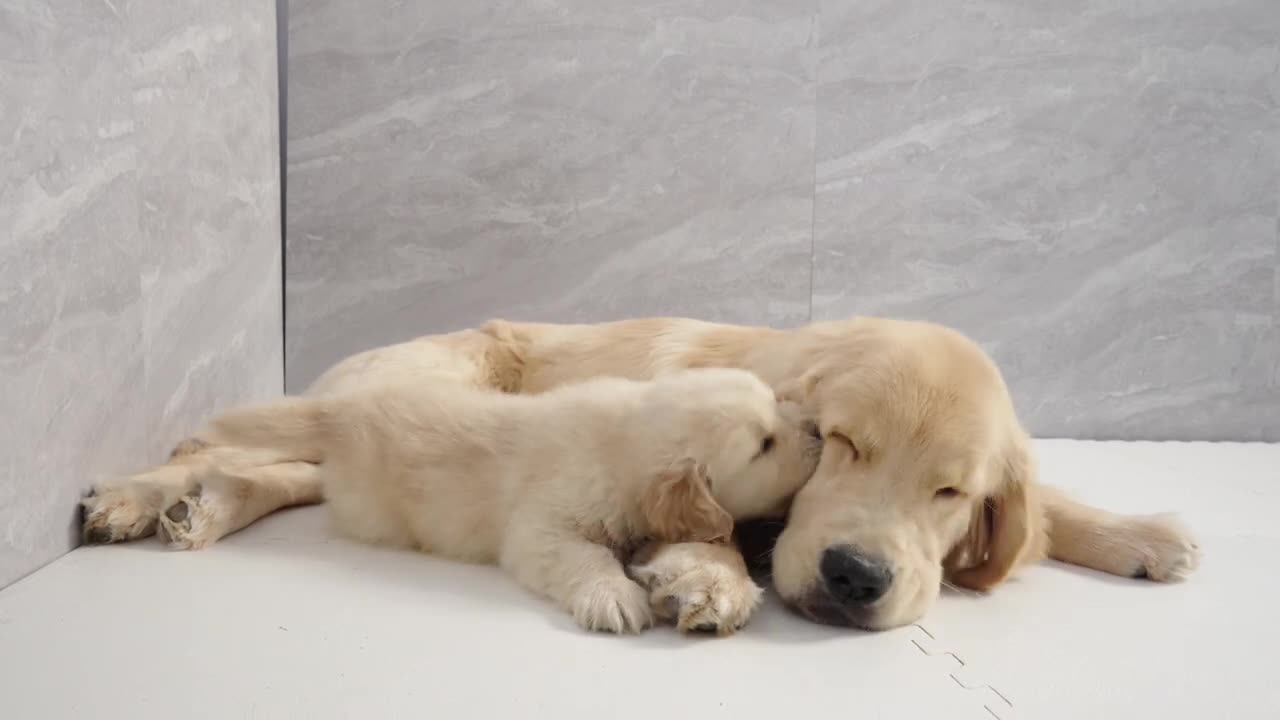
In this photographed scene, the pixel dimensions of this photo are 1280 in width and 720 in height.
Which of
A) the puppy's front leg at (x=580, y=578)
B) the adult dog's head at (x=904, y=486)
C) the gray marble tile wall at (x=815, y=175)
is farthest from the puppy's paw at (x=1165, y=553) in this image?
the gray marble tile wall at (x=815, y=175)

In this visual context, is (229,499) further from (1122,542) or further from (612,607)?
(1122,542)

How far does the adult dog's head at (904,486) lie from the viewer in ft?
6.78

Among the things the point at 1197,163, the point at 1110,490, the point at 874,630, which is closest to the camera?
the point at 874,630

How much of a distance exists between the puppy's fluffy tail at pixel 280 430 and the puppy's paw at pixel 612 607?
3.37ft

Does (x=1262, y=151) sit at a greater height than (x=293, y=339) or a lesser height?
greater

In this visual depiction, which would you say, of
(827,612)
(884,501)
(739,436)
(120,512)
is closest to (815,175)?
(739,436)

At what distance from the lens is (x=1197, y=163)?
4.71 m

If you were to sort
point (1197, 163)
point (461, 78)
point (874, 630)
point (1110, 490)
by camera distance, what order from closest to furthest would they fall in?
point (874, 630), point (1110, 490), point (461, 78), point (1197, 163)

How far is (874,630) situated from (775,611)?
0.22 m

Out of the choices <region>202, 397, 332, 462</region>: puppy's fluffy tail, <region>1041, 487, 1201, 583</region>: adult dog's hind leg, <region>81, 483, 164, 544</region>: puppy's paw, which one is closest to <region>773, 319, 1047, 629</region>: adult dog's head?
<region>1041, 487, 1201, 583</region>: adult dog's hind leg

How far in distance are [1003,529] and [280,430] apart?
1913 millimetres

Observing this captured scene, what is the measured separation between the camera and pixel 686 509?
2.17 m

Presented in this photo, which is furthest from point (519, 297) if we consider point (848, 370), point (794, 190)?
point (848, 370)

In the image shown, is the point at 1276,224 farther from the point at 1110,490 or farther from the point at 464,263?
the point at 464,263
